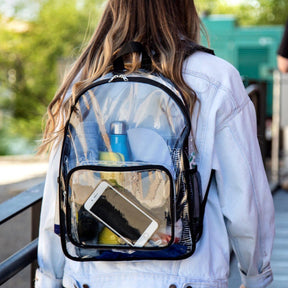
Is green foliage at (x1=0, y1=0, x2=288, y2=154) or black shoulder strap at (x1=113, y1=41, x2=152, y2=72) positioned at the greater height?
black shoulder strap at (x1=113, y1=41, x2=152, y2=72)

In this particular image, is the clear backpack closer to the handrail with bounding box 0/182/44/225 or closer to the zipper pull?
the zipper pull

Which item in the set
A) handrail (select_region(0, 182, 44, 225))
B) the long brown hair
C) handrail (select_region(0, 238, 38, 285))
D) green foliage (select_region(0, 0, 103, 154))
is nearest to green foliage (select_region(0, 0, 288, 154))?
green foliage (select_region(0, 0, 103, 154))

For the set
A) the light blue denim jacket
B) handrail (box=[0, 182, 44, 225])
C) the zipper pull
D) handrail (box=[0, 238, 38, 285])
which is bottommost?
handrail (box=[0, 238, 38, 285])

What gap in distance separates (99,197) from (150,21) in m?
0.51

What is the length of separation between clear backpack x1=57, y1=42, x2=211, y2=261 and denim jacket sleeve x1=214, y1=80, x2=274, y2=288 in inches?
3.5

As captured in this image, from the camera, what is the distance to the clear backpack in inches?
55.6

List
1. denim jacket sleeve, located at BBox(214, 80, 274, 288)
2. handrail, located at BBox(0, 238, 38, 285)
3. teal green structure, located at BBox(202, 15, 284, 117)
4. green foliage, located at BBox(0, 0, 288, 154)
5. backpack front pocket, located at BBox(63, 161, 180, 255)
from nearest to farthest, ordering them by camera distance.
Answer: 1. backpack front pocket, located at BBox(63, 161, 180, 255)
2. denim jacket sleeve, located at BBox(214, 80, 274, 288)
3. handrail, located at BBox(0, 238, 38, 285)
4. teal green structure, located at BBox(202, 15, 284, 117)
5. green foliage, located at BBox(0, 0, 288, 154)

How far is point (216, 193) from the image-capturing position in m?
1.56

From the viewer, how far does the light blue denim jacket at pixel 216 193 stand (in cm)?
145

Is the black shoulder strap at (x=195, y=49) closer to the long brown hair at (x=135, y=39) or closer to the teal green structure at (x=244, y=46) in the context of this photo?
the long brown hair at (x=135, y=39)

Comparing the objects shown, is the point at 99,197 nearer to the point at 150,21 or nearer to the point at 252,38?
the point at 150,21

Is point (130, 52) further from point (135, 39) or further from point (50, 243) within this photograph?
point (50, 243)

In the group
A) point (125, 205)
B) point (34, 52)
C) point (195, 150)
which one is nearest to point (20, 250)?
point (125, 205)

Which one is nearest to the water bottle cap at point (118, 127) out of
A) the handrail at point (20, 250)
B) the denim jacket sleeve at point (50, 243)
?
the denim jacket sleeve at point (50, 243)
